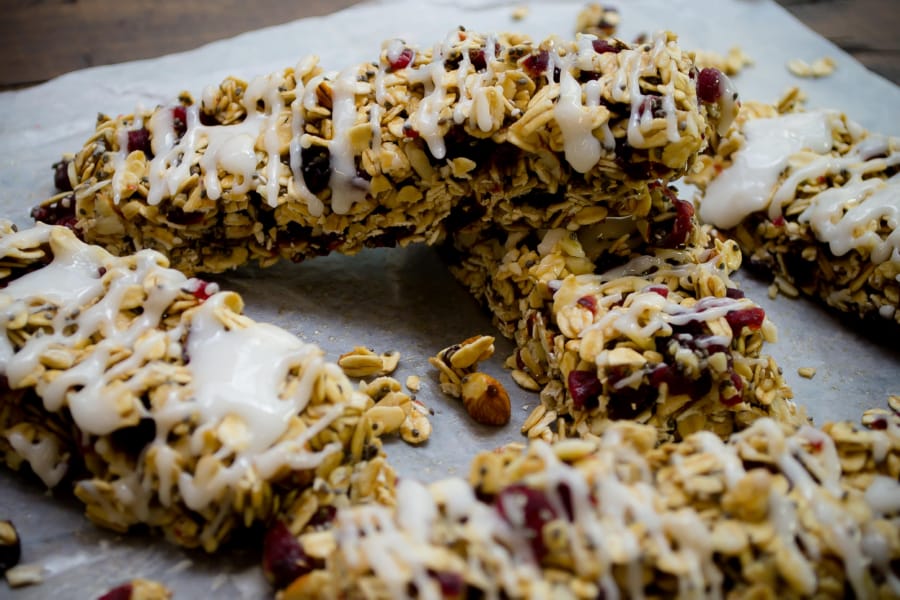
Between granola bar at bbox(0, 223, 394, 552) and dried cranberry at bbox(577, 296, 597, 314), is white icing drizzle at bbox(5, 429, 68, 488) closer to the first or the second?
granola bar at bbox(0, 223, 394, 552)

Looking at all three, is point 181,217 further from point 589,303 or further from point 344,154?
point 589,303

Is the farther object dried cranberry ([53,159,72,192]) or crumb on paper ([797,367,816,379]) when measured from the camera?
dried cranberry ([53,159,72,192])

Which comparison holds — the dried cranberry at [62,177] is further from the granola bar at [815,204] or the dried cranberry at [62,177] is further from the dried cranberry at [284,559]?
the granola bar at [815,204]

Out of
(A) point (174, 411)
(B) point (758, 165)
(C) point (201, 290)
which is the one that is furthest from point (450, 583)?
(B) point (758, 165)

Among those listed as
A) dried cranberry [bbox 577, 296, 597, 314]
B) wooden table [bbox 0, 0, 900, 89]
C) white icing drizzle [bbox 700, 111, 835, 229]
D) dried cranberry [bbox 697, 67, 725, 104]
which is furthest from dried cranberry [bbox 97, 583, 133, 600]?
wooden table [bbox 0, 0, 900, 89]

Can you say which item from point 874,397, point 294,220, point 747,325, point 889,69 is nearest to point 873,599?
point 747,325

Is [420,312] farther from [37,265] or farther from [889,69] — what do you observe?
[889,69]
